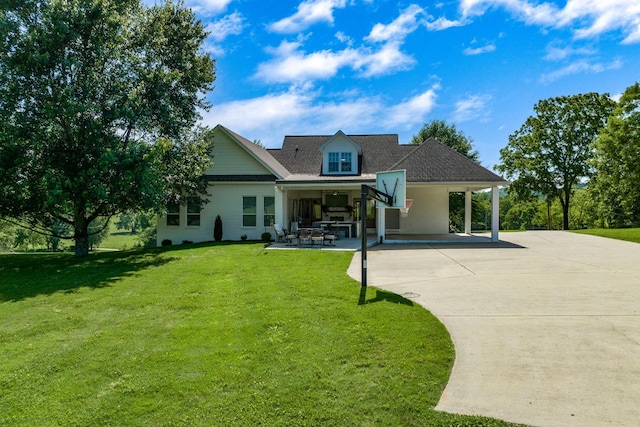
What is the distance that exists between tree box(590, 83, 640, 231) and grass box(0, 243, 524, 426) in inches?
1163

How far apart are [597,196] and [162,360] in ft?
133

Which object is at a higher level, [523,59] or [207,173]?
[523,59]

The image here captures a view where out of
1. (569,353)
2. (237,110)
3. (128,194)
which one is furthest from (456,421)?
(237,110)

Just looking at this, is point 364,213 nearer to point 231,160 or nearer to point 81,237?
point 81,237

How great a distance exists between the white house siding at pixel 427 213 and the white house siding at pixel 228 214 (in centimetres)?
900

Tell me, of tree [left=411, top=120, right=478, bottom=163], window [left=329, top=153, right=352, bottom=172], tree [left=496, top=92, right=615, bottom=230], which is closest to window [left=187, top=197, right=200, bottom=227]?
window [left=329, top=153, right=352, bottom=172]

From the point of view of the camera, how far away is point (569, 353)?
451 centimetres

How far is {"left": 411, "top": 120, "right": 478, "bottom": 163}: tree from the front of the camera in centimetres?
3472

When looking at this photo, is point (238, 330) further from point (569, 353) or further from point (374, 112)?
point (374, 112)

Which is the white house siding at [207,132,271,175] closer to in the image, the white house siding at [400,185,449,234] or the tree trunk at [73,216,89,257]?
the tree trunk at [73,216,89,257]

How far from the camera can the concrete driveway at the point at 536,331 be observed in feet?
11.2

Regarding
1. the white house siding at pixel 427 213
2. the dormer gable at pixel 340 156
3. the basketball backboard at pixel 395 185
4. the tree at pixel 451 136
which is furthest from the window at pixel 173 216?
the tree at pixel 451 136

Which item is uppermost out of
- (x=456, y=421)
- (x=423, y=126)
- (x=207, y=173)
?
(x=423, y=126)

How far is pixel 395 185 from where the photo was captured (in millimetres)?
9523
